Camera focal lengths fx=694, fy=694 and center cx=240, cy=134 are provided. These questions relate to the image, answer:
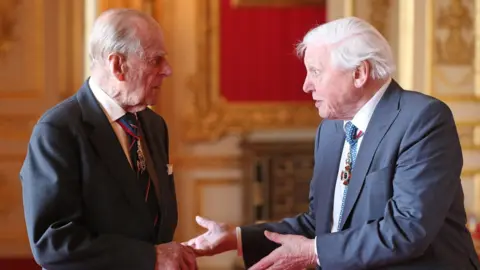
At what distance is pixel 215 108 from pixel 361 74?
312 centimetres

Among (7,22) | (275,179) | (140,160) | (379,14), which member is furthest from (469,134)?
(7,22)

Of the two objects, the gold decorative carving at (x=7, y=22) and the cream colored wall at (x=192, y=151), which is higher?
the gold decorative carving at (x=7, y=22)

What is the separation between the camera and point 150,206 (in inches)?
77.5

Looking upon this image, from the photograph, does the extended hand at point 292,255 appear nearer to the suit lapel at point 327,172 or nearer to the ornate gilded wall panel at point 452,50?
the suit lapel at point 327,172

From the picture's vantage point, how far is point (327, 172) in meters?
2.07

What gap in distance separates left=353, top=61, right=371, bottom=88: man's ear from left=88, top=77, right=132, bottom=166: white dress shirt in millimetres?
658

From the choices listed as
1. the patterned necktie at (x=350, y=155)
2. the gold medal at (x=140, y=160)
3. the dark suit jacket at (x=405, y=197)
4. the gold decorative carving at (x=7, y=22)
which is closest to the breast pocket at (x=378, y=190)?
the dark suit jacket at (x=405, y=197)

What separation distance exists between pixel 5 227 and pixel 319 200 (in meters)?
3.12

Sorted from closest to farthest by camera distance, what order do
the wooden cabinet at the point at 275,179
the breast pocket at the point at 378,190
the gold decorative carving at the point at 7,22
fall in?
the breast pocket at the point at 378,190
the gold decorative carving at the point at 7,22
the wooden cabinet at the point at 275,179

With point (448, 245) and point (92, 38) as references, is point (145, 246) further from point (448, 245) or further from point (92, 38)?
point (448, 245)

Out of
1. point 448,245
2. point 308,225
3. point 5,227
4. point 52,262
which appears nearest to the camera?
point 52,262

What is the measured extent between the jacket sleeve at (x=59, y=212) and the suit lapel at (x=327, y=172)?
0.60 metres

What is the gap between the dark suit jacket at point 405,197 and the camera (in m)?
1.77

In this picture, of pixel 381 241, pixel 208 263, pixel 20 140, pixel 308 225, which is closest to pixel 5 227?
pixel 20 140
